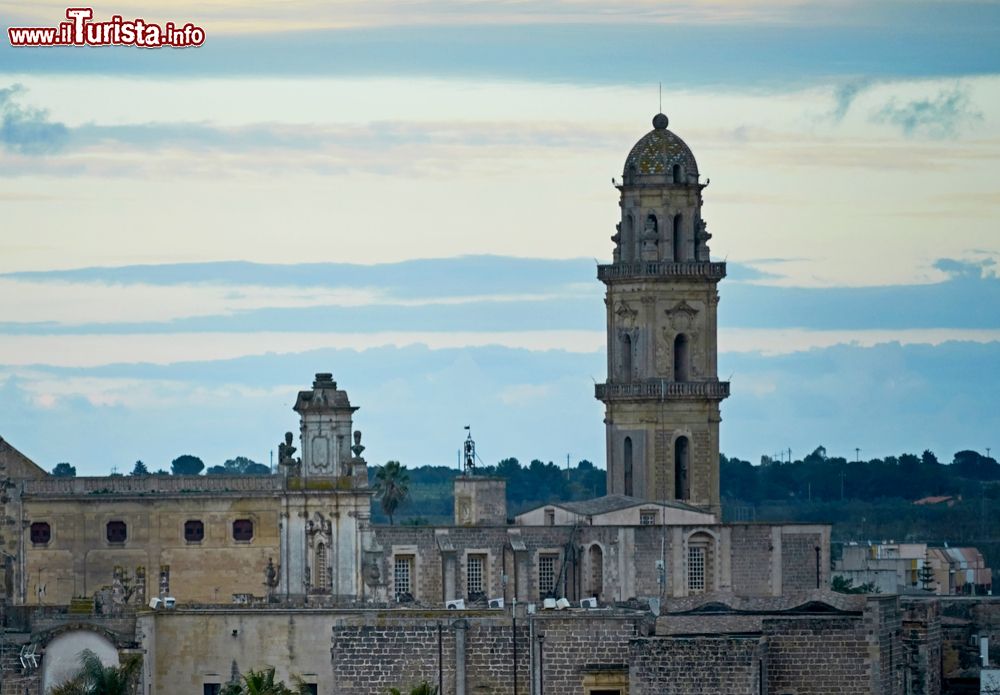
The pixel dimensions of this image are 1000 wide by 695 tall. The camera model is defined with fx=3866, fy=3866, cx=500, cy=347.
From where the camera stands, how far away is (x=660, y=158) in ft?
409

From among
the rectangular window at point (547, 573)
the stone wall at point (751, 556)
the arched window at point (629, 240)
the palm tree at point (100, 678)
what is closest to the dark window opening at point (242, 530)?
the rectangular window at point (547, 573)

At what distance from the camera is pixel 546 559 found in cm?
11362

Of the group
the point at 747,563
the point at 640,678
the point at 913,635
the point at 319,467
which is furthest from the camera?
the point at 747,563

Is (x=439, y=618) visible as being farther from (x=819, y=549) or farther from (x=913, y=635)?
(x=819, y=549)

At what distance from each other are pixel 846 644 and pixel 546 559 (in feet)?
132

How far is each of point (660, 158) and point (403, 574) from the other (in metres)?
19.2

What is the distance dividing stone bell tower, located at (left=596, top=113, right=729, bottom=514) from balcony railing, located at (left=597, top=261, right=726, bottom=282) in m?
0.03

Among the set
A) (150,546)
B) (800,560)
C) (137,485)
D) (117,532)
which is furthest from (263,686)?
(800,560)

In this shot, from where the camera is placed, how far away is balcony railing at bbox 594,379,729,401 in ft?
405

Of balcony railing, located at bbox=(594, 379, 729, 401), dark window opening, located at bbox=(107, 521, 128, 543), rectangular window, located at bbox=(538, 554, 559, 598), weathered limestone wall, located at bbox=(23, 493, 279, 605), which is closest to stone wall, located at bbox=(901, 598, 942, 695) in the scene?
rectangular window, located at bbox=(538, 554, 559, 598)

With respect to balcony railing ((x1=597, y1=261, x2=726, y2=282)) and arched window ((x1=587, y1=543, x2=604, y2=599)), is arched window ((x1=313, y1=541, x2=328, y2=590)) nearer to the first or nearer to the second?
arched window ((x1=587, y1=543, x2=604, y2=599))

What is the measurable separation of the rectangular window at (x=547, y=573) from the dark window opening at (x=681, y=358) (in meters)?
12.5

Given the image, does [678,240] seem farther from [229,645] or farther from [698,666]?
[698,666]

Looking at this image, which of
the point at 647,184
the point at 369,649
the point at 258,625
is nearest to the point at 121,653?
the point at 258,625
